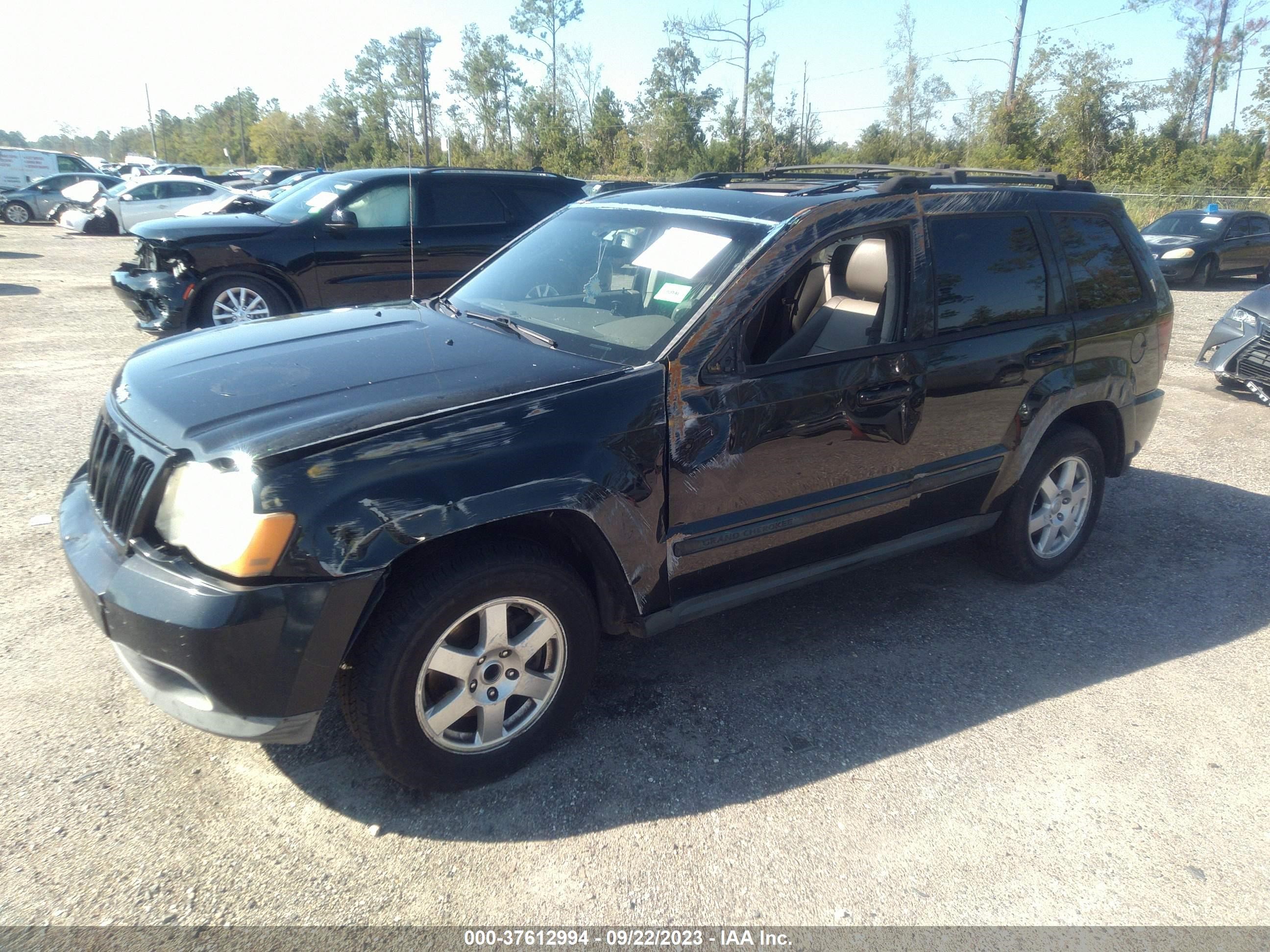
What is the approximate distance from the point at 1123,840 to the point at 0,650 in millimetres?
4104

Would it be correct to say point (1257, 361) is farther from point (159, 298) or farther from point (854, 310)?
point (159, 298)

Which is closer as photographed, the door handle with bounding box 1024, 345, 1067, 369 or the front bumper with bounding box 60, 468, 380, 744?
the front bumper with bounding box 60, 468, 380, 744

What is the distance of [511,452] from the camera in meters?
2.65

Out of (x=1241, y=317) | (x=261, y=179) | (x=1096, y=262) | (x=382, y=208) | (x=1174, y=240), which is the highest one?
(x=261, y=179)

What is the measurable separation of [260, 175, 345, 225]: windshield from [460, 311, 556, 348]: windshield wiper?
541 cm

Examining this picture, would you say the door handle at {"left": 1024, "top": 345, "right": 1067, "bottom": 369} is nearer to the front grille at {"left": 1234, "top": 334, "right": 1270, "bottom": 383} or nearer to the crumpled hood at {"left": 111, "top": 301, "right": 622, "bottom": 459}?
the crumpled hood at {"left": 111, "top": 301, "right": 622, "bottom": 459}

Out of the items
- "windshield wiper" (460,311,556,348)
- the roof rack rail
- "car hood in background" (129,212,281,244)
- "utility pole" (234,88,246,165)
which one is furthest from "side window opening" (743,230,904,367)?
"utility pole" (234,88,246,165)

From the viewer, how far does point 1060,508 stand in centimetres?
452

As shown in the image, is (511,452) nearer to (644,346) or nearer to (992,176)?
(644,346)

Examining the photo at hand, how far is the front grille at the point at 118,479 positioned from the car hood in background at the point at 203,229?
550 centimetres

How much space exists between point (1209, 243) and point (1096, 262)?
15.5m

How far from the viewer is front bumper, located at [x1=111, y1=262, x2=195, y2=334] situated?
310 inches

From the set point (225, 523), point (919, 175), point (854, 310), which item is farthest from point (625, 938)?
point (919, 175)

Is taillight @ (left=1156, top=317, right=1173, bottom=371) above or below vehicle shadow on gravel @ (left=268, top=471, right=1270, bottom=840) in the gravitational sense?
above
